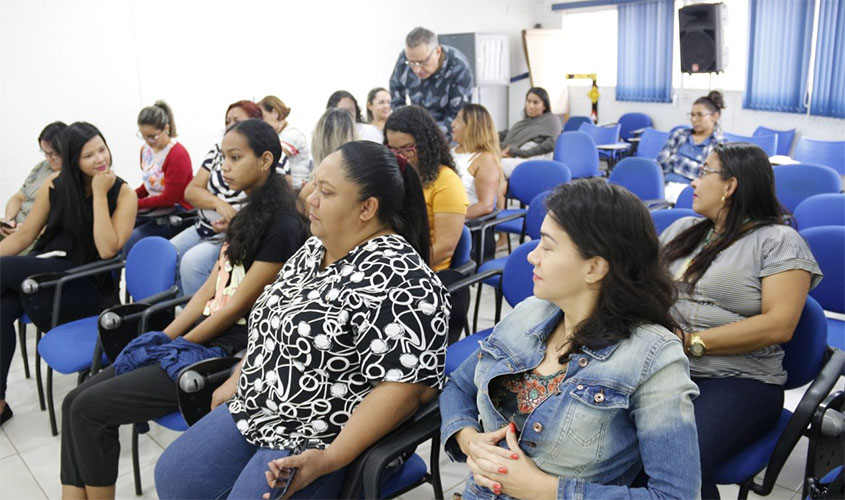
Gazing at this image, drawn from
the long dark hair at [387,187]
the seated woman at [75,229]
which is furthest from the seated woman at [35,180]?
the long dark hair at [387,187]

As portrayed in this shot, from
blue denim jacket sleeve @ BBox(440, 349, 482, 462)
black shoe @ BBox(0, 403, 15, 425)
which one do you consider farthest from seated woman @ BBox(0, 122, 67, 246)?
blue denim jacket sleeve @ BBox(440, 349, 482, 462)

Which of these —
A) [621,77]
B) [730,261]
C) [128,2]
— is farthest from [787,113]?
[128,2]

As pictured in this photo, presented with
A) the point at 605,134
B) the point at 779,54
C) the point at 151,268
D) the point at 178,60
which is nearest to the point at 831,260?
the point at 151,268

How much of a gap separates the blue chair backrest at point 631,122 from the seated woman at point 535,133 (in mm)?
2395

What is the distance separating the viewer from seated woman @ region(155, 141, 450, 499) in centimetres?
154

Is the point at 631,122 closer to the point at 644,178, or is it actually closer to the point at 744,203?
the point at 644,178

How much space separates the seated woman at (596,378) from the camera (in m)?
1.13

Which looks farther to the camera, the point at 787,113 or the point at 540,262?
the point at 787,113

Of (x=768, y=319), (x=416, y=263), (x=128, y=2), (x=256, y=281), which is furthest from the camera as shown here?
(x=128, y=2)

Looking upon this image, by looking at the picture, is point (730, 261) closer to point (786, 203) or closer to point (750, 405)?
point (750, 405)

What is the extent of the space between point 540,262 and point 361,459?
2.02 ft

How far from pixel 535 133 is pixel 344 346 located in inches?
184

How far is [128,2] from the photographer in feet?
19.2

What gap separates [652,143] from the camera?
6.32 m
